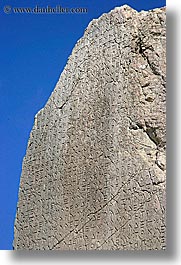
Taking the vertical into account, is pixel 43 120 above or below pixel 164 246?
above

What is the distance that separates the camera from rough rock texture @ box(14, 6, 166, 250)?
4.70 m

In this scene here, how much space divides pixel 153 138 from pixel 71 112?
1.55 ft

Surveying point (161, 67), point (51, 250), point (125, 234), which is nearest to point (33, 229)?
point (51, 250)

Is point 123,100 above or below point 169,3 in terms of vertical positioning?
below

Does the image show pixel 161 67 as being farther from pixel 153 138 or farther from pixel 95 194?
pixel 95 194

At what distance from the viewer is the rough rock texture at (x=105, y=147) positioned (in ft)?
15.4

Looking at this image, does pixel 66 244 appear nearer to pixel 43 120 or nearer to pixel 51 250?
pixel 51 250

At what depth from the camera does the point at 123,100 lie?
4793 millimetres

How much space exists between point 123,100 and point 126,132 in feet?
0.53

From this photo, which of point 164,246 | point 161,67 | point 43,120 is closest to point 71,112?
point 43,120

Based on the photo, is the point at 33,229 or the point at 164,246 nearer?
the point at 164,246

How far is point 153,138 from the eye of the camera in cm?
474

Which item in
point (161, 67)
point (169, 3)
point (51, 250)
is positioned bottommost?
point (51, 250)

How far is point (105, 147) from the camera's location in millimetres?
4801
